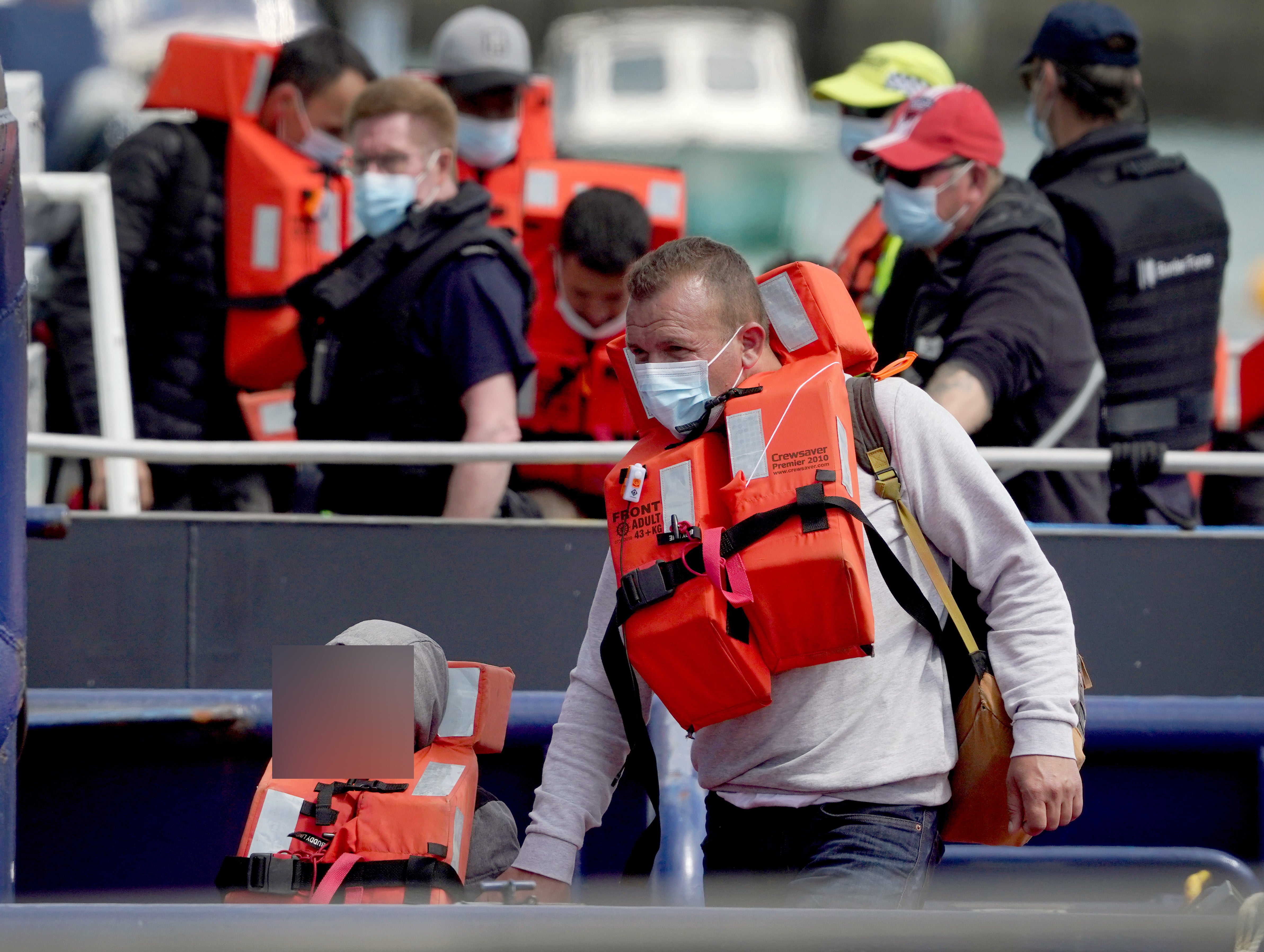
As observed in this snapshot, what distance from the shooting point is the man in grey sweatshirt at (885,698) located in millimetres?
2545

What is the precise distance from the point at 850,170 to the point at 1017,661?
18.4 meters

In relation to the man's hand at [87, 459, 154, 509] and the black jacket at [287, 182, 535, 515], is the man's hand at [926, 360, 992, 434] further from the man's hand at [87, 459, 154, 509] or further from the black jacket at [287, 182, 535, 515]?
the man's hand at [87, 459, 154, 509]

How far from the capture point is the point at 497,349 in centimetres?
440

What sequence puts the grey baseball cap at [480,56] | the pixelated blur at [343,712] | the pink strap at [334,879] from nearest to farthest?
the pink strap at [334,879]
the pixelated blur at [343,712]
the grey baseball cap at [480,56]

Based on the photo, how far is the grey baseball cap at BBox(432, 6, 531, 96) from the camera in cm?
582

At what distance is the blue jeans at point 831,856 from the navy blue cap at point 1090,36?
307 cm

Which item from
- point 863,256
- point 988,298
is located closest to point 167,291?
point 863,256

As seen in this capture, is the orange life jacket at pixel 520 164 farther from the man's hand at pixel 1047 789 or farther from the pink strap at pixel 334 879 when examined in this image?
the man's hand at pixel 1047 789

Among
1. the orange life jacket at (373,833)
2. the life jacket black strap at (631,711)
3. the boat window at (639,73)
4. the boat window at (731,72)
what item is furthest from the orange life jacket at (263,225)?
the boat window at (731,72)

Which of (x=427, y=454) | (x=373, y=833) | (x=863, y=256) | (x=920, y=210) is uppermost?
(x=920, y=210)

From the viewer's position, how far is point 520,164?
246 inches

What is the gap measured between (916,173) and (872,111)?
100 cm

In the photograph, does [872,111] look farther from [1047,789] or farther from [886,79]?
[1047,789]

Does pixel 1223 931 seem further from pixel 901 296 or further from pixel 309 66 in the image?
pixel 309 66
